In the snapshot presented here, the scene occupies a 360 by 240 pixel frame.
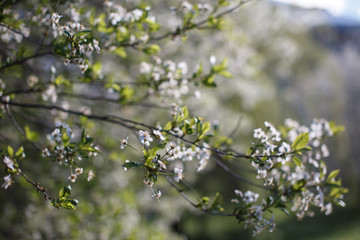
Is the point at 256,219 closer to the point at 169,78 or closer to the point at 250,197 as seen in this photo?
the point at 250,197

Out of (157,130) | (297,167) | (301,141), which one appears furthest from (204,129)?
(297,167)

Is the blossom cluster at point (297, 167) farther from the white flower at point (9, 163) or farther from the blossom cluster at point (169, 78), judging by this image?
the white flower at point (9, 163)

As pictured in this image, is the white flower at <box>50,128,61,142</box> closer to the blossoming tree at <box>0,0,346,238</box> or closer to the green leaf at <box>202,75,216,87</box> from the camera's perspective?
the blossoming tree at <box>0,0,346,238</box>

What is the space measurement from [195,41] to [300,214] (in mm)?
4910

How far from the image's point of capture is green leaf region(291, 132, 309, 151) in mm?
1684

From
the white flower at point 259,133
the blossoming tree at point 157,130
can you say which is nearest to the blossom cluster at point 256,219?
the blossoming tree at point 157,130

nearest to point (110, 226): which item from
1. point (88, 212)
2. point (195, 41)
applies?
point (88, 212)

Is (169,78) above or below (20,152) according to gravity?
above

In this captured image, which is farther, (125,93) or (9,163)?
(125,93)

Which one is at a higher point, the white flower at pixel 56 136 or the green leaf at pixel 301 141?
the green leaf at pixel 301 141

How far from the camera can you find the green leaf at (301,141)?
1.68 meters

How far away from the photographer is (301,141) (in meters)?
1.69

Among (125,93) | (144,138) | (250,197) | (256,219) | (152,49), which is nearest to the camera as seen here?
(144,138)

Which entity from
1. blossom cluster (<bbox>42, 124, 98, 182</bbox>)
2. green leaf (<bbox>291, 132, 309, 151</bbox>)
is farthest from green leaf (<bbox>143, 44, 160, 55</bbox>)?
green leaf (<bbox>291, 132, 309, 151</bbox>)
